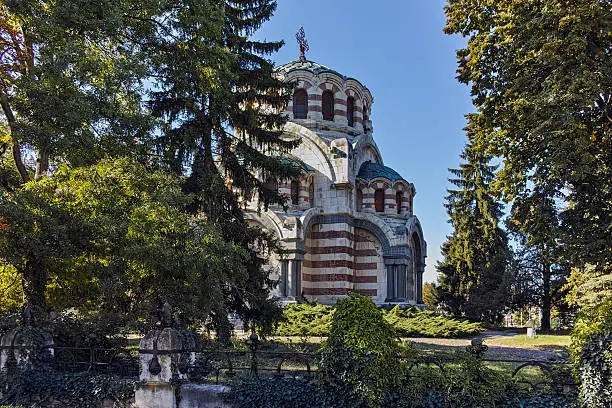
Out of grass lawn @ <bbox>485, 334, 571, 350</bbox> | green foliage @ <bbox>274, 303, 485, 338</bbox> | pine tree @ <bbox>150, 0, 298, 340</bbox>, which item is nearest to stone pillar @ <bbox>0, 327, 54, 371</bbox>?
A: pine tree @ <bbox>150, 0, 298, 340</bbox>

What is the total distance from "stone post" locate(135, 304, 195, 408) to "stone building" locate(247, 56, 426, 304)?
1524 cm

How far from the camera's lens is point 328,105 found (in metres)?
29.2

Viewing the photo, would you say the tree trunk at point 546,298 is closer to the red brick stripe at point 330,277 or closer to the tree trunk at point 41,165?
the red brick stripe at point 330,277

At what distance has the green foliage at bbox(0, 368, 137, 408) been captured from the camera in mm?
8250

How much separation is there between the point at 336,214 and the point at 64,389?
17.8 meters

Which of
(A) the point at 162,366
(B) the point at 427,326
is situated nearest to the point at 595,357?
(A) the point at 162,366

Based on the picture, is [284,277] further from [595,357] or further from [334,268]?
[595,357]

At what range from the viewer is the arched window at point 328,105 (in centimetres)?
2914

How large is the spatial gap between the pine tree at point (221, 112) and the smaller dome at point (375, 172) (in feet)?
41.0

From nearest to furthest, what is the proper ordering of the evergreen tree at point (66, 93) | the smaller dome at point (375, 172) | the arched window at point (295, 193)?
1. the evergreen tree at point (66, 93)
2. the arched window at point (295, 193)
3. the smaller dome at point (375, 172)

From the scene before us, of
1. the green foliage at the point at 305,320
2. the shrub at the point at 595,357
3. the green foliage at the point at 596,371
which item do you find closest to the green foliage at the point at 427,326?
the green foliage at the point at 305,320

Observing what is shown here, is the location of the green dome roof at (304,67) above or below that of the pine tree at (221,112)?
above

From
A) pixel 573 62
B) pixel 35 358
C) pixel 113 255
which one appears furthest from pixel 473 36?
pixel 35 358

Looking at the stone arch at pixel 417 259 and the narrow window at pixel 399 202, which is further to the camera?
the stone arch at pixel 417 259
